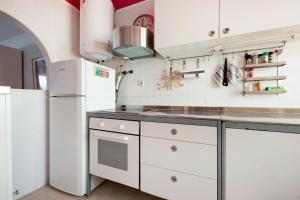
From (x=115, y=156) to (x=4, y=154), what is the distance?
0.74 metres

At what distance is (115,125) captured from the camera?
1.33 meters

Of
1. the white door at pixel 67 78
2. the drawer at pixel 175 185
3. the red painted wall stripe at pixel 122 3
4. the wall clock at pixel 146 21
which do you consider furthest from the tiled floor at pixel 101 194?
the red painted wall stripe at pixel 122 3

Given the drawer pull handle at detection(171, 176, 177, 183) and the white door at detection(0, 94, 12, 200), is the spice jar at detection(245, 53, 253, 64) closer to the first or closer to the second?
the drawer pull handle at detection(171, 176, 177, 183)

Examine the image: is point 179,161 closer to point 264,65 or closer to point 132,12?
point 264,65

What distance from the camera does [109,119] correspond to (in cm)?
136

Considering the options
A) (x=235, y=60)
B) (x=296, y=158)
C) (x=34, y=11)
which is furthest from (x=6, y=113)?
(x=235, y=60)

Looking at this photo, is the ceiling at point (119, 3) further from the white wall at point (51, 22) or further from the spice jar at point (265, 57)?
the spice jar at point (265, 57)

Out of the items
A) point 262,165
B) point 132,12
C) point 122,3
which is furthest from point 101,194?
point 122,3

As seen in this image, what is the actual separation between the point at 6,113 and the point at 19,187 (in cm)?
97

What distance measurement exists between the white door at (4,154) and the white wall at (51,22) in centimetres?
98

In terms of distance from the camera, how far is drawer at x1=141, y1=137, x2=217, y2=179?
100cm

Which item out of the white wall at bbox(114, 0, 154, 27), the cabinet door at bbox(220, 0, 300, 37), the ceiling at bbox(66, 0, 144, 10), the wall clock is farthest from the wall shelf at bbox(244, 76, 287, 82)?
the ceiling at bbox(66, 0, 144, 10)

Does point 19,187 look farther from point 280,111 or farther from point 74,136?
point 280,111

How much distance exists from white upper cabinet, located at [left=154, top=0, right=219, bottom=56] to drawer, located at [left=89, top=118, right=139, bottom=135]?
2.66 ft
